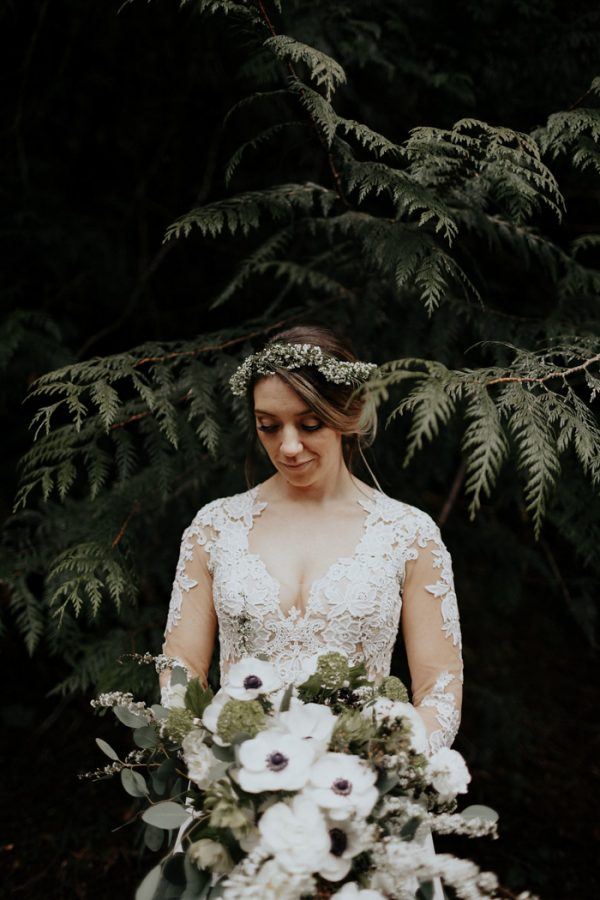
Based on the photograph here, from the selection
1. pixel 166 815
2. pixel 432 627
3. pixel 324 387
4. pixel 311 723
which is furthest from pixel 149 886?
pixel 324 387

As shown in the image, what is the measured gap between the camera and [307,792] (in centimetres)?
127

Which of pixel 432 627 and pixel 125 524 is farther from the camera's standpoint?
pixel 125 524

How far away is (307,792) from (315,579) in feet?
2.76

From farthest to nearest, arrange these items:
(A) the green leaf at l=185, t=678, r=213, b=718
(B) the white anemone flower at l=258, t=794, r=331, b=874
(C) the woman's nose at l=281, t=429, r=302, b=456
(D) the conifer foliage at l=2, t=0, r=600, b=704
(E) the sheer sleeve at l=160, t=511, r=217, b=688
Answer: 1. (E) the sheer sleeve at l=160, t=511, r=217, b=688
2. (D) the conifer foliage at l=2, t=0, r=600, b=704
3. (C) the woman's nose at l=281, t=429, r=302, b=456
4. (A) the green leaf at l=185, t=678, r=213, b=718
5. (B) the white anemone flower at l=258, t=794, r=331, b=874

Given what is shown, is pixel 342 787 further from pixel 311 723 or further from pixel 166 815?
pixel 166 815

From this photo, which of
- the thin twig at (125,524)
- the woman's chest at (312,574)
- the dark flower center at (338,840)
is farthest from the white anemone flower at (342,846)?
the thin twig at (125,524)

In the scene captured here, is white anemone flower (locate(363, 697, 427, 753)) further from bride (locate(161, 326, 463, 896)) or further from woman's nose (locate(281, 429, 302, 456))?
woman's nose (locate(281, 429, 302, 456))

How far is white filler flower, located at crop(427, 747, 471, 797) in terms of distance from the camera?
1.43 m

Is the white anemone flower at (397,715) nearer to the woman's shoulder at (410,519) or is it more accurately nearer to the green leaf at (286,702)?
the green leaf at (286,702)

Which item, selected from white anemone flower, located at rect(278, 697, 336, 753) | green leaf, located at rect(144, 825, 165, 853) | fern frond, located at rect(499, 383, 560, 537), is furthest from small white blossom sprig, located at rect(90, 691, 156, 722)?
fern frond, located at rect(499, 383, 560, 537)

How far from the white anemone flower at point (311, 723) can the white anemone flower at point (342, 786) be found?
38 mm

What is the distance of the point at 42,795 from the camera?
3.77 metres

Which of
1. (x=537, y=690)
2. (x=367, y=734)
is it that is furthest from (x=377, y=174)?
(x=537, y=690)

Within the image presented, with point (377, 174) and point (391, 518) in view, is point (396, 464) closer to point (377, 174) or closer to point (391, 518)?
point (391, 518)
